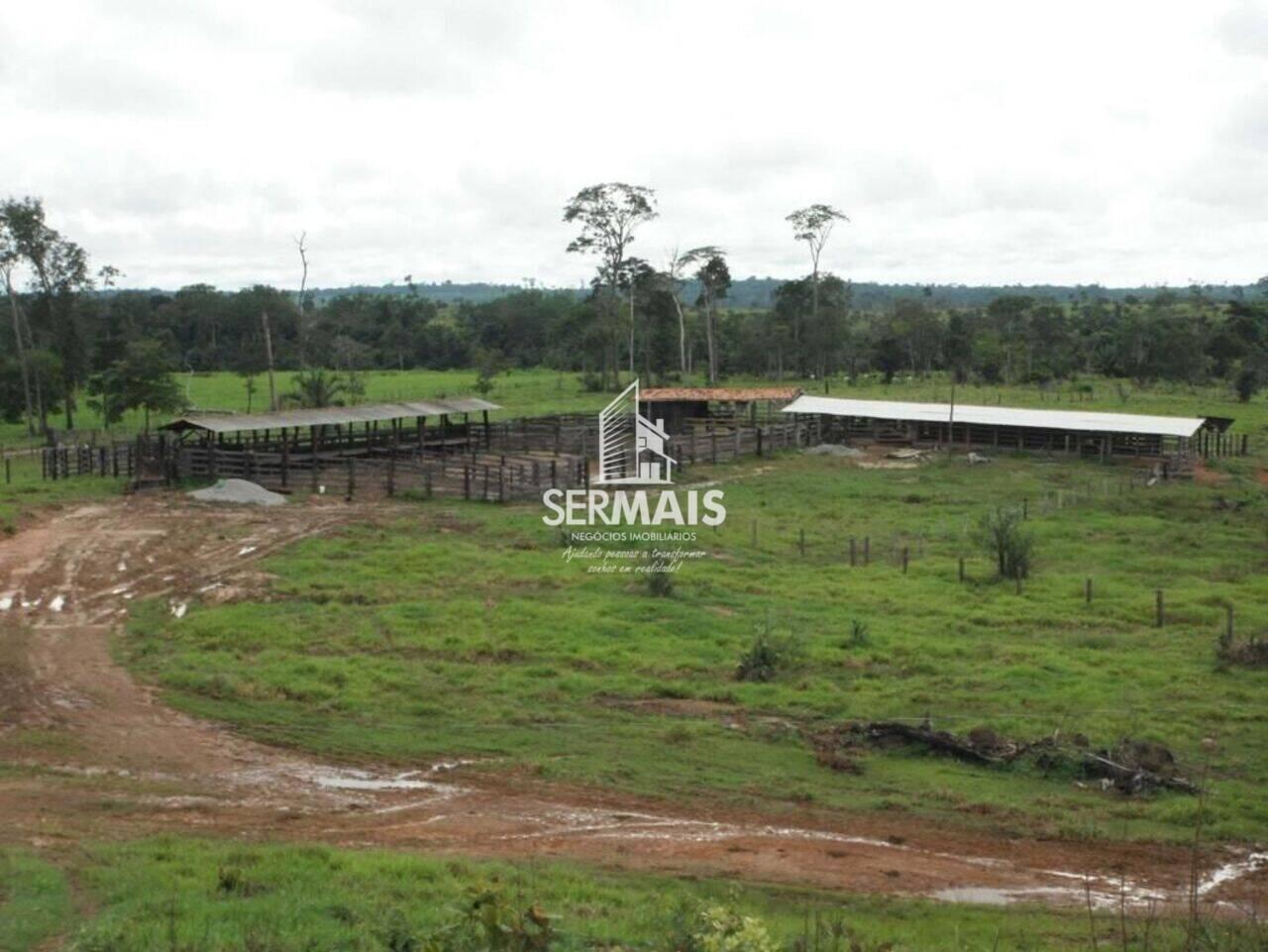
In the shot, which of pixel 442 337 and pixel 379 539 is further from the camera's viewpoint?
pixel 442 337

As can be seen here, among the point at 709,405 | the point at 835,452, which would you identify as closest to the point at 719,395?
the point at 709,405

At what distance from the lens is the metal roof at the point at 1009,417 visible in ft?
128

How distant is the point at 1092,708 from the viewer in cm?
1535

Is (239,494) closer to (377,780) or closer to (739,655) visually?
(739,655)

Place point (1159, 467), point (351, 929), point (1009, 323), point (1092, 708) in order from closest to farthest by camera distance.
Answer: point (351, 929), point (1092, 708), point (1159, 467), point (1009, 323)

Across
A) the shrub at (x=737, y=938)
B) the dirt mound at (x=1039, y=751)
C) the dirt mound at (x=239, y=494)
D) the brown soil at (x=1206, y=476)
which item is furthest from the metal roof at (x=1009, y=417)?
the shrub at (x=737, y=938)

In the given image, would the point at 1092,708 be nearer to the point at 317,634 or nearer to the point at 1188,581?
the point at 1188,581

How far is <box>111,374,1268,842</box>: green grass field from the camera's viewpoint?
43.6 feet

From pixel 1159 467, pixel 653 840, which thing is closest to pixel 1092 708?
pixel 653 840

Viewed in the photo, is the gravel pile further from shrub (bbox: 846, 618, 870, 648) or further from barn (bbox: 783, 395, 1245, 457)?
shrub (bbox: 846, 618, 870, 648)

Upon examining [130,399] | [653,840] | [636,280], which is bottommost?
[653,840]

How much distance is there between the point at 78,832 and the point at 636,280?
198 ft

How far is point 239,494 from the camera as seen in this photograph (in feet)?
97.7

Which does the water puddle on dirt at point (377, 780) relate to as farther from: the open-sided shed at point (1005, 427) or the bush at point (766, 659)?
the open-sided shed at point (1005, 427)
